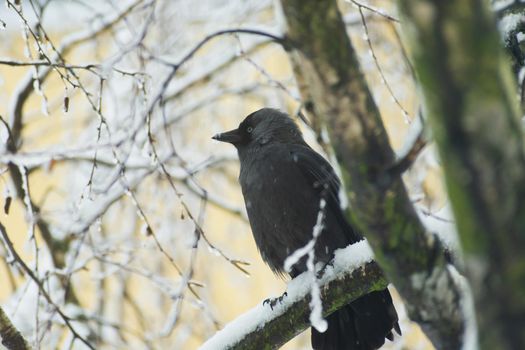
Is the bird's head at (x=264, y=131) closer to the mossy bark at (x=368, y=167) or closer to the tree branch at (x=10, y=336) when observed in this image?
the tree branch at (x=10, y=336)

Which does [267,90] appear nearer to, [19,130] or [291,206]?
[19,130]

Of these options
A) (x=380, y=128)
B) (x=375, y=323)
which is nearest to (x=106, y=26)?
(x=375, y=323)

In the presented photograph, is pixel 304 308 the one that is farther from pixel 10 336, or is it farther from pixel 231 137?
pixel 231 137

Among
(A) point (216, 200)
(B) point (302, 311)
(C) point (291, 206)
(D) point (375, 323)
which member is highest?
(A) point (216, 200)

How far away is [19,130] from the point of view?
5570 millimetres

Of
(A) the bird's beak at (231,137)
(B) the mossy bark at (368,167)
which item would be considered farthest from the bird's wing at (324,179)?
(B) the mossy bark at (368,167)

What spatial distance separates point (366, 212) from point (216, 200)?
526 cm

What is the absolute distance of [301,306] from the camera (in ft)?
9.57

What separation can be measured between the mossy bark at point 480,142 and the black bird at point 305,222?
238 centimetres

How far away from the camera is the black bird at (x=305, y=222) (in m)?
3.81

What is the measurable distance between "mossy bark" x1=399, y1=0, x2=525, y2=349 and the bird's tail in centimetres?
238

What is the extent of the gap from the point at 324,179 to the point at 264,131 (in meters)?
0.94

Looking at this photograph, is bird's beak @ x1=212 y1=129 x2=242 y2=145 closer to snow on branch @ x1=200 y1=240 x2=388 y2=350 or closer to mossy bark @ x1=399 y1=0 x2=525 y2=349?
snow on branch @ x1=200 y1=240 x2=388 y2=350

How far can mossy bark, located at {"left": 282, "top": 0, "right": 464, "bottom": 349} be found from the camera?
1.69 meters
